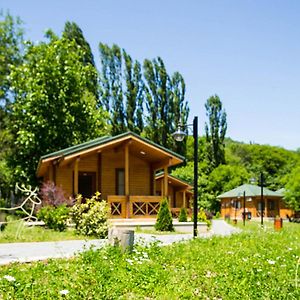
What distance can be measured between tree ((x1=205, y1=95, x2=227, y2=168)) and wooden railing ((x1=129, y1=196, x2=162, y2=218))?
25814 millimetres

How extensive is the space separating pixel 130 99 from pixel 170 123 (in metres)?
4.47

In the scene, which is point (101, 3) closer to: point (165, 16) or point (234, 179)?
point (165, 16)

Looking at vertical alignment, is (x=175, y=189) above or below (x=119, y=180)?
below

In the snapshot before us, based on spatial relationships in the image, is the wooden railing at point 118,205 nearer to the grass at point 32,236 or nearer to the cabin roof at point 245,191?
the grass at point 32,236

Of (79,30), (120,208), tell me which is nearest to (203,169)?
(79,30)

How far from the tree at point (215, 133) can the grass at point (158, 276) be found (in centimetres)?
3789

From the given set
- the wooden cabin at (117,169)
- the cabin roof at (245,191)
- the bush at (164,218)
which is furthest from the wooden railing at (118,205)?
the cabin roof at (245,191)

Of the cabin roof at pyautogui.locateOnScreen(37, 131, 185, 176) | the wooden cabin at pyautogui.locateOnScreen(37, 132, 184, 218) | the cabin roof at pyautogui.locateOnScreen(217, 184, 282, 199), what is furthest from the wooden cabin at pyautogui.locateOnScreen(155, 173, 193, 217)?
the cabin roof at pyautogui.locateOnScreen(37, 131, 185, 176)

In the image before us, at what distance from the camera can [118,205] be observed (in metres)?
20.2

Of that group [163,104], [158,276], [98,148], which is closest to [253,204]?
[163,104]

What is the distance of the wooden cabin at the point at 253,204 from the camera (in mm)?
44562

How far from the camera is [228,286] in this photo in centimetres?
577

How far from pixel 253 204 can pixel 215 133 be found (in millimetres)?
10261

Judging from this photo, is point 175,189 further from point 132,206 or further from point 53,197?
point 53,197
